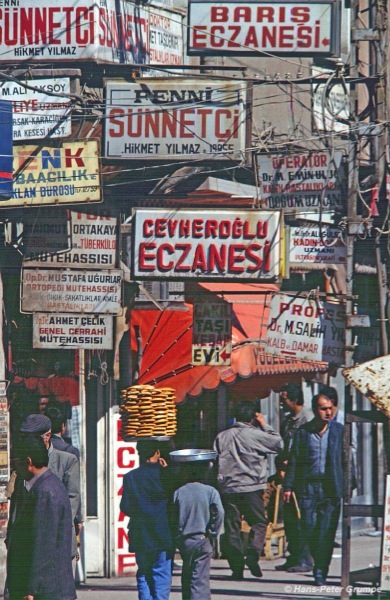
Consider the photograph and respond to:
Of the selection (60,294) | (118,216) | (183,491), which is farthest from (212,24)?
(183,491)

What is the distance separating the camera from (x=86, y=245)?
12.8 meters

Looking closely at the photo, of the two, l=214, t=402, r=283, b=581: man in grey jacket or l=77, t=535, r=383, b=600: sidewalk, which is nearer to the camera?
l=77, t=535, r=383, b=600: sidewalk

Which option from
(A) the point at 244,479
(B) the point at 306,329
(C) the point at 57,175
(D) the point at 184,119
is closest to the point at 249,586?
(A) the point at 244,479

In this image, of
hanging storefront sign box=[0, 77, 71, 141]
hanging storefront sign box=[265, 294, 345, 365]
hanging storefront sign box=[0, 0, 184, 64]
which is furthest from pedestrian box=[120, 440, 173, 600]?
hanging storefront sign box=[0, 0, 184, 64]

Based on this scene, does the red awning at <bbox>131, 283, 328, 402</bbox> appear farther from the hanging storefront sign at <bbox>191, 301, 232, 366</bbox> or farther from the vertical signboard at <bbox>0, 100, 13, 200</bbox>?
the vertical signboard at <bbox>0, 100, 13, 200</bbox>

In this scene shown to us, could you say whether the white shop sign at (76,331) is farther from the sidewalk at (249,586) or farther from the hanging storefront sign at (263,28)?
the hanging storefront sign at (263,28)

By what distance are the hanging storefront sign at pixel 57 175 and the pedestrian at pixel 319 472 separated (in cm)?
313

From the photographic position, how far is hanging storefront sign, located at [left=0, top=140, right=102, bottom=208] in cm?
1269

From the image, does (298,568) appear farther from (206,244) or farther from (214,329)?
(206,244)

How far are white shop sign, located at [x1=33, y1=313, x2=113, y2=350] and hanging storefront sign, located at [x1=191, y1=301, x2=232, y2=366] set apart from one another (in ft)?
3.12

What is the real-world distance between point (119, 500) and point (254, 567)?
154 centimetres

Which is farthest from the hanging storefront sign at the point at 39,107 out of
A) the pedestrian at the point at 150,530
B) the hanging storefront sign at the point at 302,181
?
the pedestrian at the point at 150,530

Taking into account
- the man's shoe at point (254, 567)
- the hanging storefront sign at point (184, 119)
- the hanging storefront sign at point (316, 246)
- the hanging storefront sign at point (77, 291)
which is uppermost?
the hanging storefront sign at point (184, 119)

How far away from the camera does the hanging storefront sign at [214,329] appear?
13.0m
